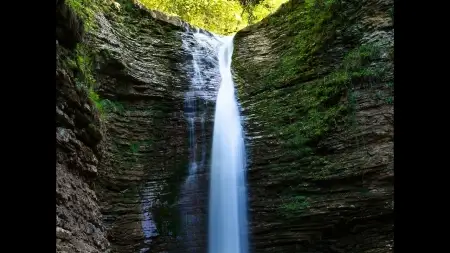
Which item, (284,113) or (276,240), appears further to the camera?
(284,113)

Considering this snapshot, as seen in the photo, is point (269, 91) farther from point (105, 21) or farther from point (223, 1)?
point (223, 1)

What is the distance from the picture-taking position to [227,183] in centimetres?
996

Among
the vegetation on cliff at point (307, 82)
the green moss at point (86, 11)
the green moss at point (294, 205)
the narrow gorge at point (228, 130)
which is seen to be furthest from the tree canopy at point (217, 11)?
the green moss at point (294, 205)

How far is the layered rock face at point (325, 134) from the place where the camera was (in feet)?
27.2

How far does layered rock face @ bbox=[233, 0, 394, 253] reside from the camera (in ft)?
27.2

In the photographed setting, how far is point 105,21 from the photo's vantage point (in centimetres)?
1097

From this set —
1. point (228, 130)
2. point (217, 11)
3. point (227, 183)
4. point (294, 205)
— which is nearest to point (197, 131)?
point (228, 130)

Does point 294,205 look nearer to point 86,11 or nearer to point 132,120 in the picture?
point 132,120

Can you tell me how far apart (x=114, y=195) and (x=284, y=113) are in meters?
4.16

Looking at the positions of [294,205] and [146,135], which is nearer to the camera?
[294,205]

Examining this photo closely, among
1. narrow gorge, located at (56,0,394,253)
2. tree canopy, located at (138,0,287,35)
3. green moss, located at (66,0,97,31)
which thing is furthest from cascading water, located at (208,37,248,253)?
tree canopy, located at (138,0,287,35)

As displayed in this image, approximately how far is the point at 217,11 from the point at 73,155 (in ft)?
38.4

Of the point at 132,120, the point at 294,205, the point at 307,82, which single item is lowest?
the point at 294,205
